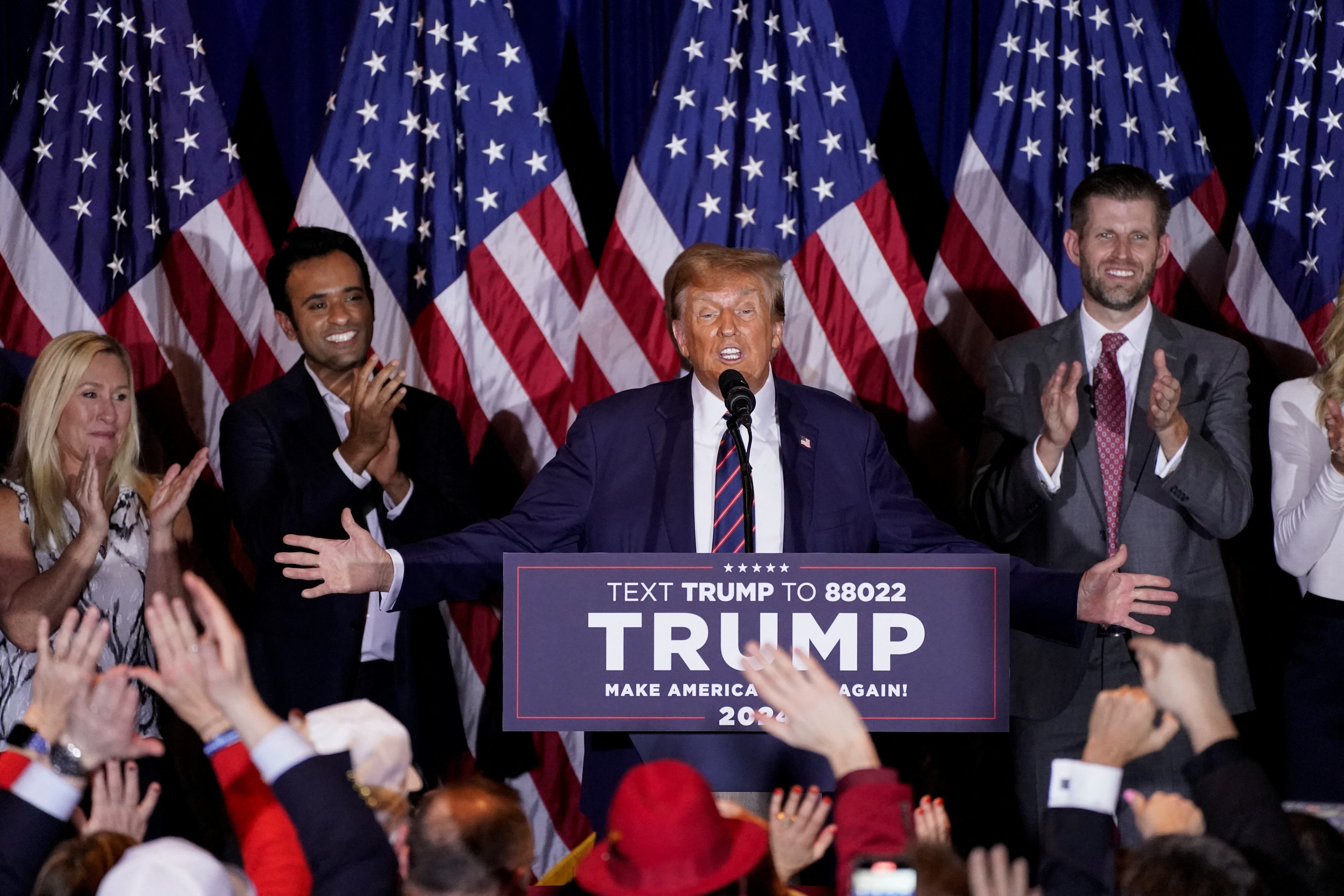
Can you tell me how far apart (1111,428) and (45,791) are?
109 inches

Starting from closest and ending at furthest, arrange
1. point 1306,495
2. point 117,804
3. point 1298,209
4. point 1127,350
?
point 117,804
point 1306,495
point 1127,350
point 1298,209

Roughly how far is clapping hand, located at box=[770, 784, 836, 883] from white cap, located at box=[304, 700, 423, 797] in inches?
27.4

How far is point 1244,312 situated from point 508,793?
344 cm

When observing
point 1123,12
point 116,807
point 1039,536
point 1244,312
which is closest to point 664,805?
point 116,807

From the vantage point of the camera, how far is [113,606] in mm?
3924

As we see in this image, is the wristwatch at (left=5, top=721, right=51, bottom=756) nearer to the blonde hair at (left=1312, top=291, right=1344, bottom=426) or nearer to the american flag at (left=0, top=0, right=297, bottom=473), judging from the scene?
the american flag at (left=0, top=0, right=297, bottom=473)

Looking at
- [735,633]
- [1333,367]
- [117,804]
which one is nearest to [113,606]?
[117,804]

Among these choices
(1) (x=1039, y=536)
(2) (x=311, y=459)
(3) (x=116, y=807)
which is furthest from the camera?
(2) (x=311, y=459)

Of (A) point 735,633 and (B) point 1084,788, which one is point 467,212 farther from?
(B) point 1084,788

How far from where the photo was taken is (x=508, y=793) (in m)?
2.13

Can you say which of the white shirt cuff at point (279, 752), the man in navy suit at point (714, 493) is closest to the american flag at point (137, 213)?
the man in navy suit at point (714, 493)

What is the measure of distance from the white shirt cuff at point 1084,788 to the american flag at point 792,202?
114 inches

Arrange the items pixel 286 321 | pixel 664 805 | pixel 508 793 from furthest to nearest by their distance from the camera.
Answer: pixel 286 321, pixel 508 793, pixel 664 805

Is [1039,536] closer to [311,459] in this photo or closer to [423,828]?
[311,459]
